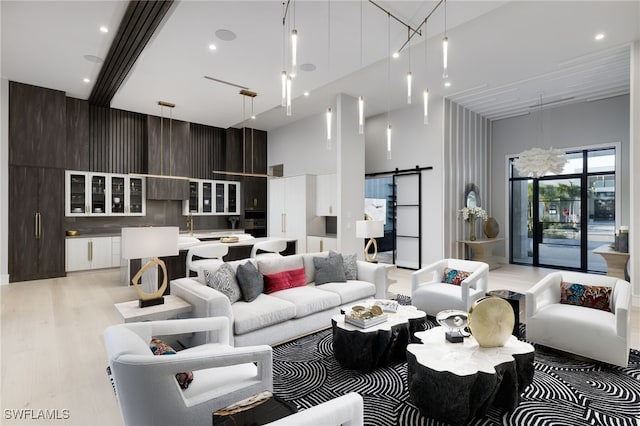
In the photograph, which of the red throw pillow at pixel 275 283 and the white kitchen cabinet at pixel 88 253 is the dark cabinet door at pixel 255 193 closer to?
the white kitchen cabinet at pixel 88 253

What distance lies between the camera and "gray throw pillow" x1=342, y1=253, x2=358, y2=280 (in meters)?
4.29

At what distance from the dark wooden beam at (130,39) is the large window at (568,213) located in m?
7.92

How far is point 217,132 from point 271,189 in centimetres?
230

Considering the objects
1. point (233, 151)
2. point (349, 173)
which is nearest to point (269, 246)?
point (349, 173)

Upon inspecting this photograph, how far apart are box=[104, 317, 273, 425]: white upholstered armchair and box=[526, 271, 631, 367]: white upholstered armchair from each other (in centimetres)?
273

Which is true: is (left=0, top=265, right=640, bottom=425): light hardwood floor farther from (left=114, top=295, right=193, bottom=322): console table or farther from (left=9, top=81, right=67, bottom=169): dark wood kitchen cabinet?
(left=9, top=81, right=67, bottom=169): dark wood kitchen cabinet

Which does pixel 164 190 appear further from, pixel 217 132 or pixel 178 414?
pixel 178 414

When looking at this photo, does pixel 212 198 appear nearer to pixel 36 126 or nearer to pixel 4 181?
pixel 36 126

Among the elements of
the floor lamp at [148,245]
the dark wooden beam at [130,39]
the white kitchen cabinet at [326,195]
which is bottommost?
the floor lamp at [148,245]

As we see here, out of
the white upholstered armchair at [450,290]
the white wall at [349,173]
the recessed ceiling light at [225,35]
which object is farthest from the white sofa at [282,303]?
the recessed ceiling light at [225,35]

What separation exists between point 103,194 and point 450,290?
22.8 feet

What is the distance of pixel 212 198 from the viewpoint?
8469 millimetres

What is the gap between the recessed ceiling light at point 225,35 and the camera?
3832 millimetres

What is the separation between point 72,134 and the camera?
258 inches
